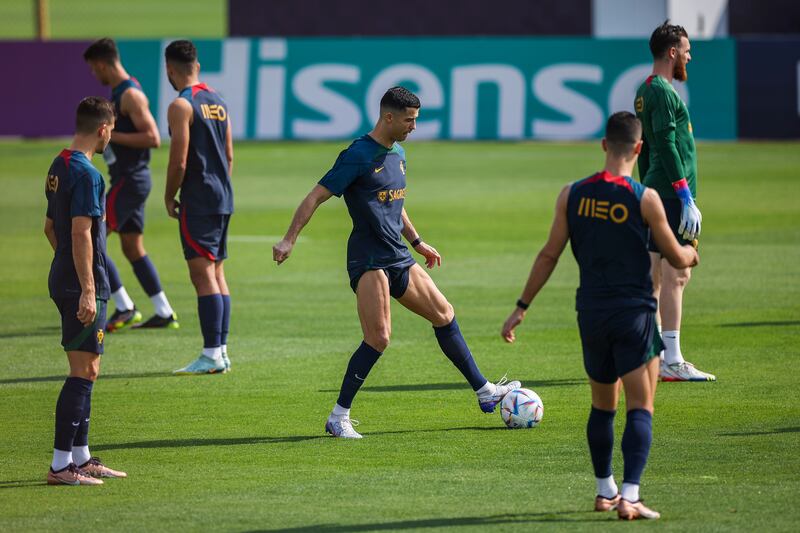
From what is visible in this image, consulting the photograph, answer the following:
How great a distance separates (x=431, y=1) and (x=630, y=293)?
30.0 m

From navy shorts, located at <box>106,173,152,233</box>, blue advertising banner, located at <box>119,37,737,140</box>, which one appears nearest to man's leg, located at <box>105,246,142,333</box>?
navy shorts, located at <box>106,173,152,233</box>

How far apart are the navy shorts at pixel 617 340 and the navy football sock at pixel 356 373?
227 centimetres

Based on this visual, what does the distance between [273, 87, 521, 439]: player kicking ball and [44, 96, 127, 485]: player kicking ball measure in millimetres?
1400

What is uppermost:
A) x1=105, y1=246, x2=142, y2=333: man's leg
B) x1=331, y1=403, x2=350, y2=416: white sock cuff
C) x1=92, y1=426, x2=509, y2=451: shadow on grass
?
x1=331, y1=403, x2=350, y2=416: white sock cuff

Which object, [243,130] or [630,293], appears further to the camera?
[243,130]

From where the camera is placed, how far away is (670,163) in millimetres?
10102

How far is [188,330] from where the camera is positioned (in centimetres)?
1308

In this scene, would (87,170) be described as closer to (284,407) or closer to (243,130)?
(284,407)

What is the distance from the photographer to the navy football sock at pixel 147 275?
13.1 meters

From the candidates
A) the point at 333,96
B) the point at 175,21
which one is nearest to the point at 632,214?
the point at 333,96

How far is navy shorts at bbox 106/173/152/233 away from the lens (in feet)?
43.0

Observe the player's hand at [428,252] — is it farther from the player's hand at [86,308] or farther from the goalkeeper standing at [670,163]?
the player's hand at [86,308]

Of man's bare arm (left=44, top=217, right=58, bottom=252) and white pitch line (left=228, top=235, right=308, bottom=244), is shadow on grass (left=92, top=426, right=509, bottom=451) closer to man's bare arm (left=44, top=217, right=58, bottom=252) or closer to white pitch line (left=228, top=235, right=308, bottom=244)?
man's bare arm (left=44, top=217, right=58, bottom=252)

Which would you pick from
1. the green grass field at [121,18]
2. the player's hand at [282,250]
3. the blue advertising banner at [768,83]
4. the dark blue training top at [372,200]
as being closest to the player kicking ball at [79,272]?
the player's hand at [282,250]
